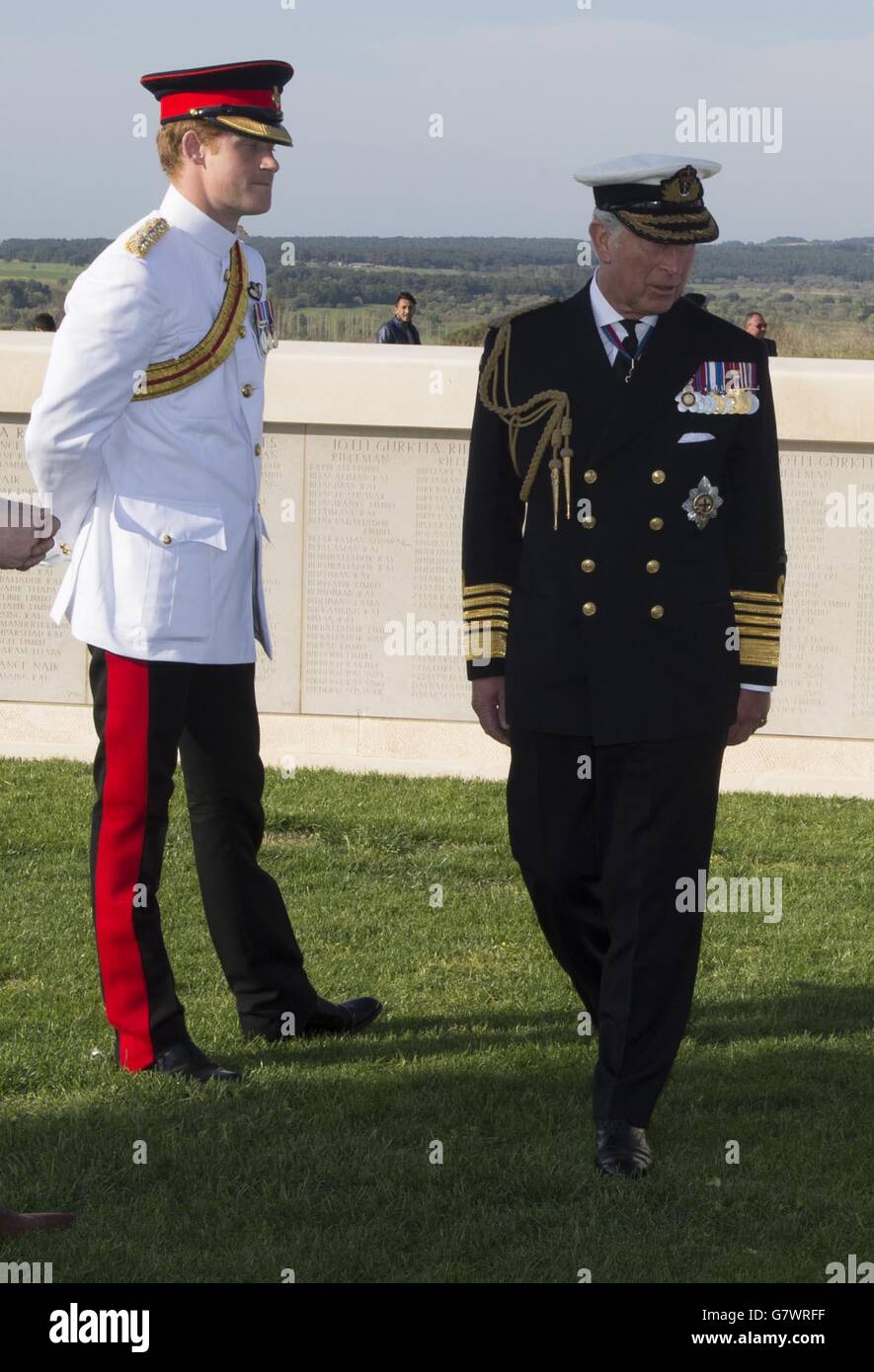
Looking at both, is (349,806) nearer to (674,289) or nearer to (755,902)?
(755,902)

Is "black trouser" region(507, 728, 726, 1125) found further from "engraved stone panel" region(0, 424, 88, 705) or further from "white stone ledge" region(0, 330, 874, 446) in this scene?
"engraved stone panel" region(0, 424, 88, 705)

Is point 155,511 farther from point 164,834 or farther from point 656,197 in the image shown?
point 656,197

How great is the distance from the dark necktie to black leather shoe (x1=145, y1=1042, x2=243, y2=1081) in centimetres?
190

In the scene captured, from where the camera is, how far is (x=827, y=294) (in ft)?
262

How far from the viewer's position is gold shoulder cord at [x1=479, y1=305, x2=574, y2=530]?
429 cm

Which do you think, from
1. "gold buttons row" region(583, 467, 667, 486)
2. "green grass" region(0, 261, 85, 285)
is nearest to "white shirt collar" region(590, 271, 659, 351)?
"gold buttons row" region(583, 467, 667, 486)

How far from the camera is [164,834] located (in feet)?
15.5

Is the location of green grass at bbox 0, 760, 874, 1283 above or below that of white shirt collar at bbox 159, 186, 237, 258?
below

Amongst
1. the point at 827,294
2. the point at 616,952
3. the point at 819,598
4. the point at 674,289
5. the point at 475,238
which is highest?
the point at 475,238

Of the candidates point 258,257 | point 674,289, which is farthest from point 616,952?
point 258,257

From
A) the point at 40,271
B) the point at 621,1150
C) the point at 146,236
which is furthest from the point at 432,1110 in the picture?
the point at 40,271

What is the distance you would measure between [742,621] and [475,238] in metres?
122
